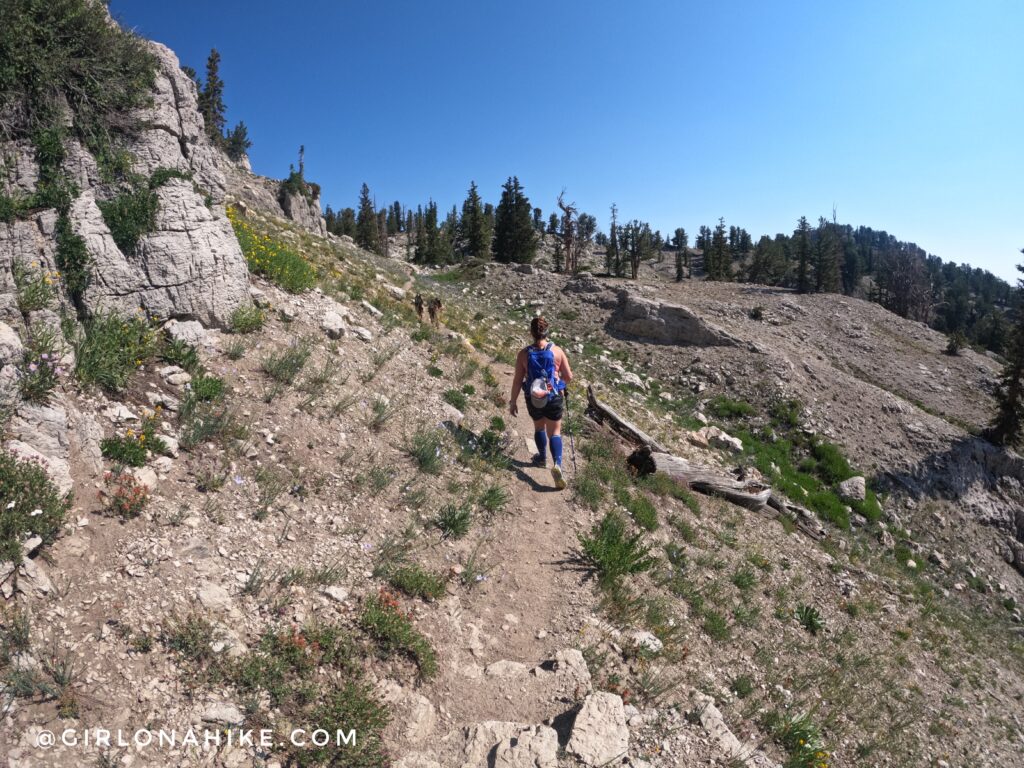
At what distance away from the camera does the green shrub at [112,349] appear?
544 centimetres

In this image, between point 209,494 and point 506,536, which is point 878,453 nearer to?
point 506,536

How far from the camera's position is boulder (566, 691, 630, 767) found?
12.7 feet

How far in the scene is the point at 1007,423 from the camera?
74.9 feet

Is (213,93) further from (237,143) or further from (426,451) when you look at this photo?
(426,451)

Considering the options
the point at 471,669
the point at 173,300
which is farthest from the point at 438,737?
the point at 173,300

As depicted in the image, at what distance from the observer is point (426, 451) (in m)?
7.29

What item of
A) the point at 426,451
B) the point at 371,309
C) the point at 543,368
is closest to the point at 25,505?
the point at 426,451

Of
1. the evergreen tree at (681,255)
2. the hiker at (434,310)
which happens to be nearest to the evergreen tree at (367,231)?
the evergreen tree at (681,255)

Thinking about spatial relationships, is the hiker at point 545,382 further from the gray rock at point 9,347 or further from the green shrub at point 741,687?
the gray rock at point 9,347

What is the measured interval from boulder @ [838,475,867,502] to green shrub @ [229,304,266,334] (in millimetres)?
19324

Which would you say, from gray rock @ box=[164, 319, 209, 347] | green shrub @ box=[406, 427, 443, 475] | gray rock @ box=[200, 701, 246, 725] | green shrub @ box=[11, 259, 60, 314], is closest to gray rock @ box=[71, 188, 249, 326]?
gray rock @ box=[164, 319, 209, 347]

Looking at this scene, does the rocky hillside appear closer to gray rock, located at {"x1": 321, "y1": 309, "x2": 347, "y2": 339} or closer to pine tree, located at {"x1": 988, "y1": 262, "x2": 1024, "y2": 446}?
gray rock, located at {"x1": 321, "y1": 309, "x2": 347, "y2": 339}

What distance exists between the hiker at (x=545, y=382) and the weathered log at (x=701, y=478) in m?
2.76

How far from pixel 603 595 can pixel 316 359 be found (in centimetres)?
623
